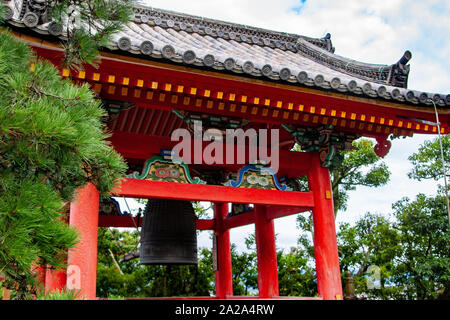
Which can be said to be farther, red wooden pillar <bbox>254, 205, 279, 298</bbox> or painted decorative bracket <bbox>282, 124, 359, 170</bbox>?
red wooden pillar <bbox>254, 205, 279, 298</bbox>

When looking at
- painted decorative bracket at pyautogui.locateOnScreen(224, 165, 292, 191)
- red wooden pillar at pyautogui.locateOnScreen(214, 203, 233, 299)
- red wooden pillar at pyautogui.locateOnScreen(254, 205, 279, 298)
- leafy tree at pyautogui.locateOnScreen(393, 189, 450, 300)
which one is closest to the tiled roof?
painted decorative bracket at pyautogui.locateOnScreen(224, 165, 292, 191)

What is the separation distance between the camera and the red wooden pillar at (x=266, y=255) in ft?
26.3

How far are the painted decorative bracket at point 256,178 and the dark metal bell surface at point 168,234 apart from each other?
5.86 feet

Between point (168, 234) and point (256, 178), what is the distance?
2015 mm

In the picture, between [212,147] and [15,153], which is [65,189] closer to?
[15,153]

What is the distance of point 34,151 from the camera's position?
7.09ft

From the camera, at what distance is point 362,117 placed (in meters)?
6.01

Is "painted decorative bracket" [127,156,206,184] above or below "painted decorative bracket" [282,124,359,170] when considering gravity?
below

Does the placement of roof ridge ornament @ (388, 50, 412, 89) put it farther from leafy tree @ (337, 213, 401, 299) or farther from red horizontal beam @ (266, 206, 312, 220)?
leafy tree @ (337, 213, 401, 299)

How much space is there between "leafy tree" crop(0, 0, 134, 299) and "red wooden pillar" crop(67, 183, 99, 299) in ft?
7.35

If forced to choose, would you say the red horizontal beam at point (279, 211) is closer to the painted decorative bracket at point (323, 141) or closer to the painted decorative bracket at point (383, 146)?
the painted decorative bracket at point (323, 141)

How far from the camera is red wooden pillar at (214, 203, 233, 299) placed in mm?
9188
